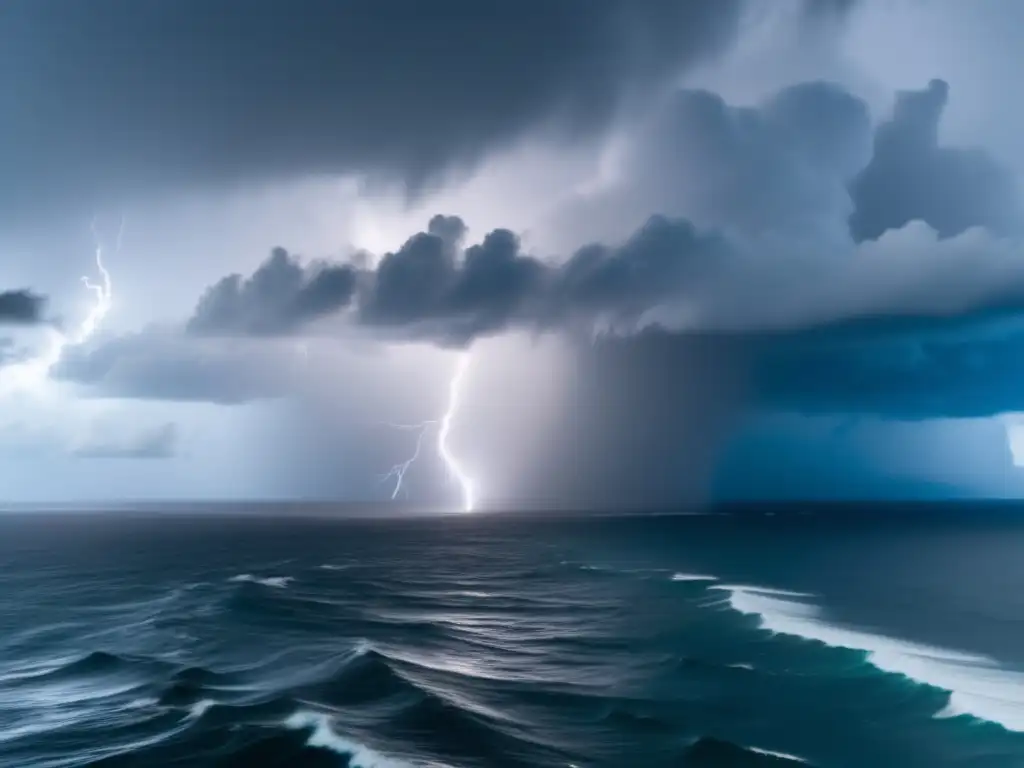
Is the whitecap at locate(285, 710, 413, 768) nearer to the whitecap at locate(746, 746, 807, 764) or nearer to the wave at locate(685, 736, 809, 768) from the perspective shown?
the wave at locate(685, 736, 809, 768)

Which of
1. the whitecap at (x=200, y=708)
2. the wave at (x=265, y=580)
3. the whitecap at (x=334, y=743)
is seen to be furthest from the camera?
the wave at (x=265, y=580)

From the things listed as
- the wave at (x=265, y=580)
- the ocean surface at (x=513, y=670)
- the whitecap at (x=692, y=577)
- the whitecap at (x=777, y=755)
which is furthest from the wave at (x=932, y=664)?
the wave at (x=265, y=580)

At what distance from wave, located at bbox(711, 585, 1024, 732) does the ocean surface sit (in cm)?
25

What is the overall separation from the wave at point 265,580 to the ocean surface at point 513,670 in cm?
82

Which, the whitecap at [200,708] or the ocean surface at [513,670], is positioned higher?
the whitecap at [200,708]

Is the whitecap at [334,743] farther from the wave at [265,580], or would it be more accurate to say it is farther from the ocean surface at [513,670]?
the wave at [265,580]

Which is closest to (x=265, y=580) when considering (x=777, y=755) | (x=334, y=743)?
(x=334, y=743)

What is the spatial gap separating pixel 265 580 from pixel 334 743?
219 ft

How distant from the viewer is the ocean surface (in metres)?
34.2

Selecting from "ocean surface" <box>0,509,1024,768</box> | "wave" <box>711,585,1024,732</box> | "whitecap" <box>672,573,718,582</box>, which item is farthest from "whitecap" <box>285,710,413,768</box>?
"whitecap" <box>672,573,718,582</box>

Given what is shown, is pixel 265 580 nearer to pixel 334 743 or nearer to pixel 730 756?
pixel 334 743

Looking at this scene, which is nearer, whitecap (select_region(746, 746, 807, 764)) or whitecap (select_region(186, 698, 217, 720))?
whitecap (select_region(746, 746, 807, 764))

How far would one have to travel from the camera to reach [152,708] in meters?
39.9

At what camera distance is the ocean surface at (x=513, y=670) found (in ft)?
112
